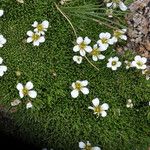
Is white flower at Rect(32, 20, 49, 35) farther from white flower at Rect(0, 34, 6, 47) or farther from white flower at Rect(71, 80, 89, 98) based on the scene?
white flower at Rect(71, 80, 89, 98)

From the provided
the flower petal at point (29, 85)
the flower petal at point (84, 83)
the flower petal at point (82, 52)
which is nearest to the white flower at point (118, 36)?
the flower petal at point (82, 52)

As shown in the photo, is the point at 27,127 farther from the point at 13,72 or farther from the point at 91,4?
the point at 91,4

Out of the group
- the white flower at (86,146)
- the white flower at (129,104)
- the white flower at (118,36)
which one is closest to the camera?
the white flower at (86,146)

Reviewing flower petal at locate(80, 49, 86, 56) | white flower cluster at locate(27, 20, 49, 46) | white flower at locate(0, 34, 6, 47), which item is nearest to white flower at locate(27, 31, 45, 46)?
white flower cluster at locate(27, 20, 49, 46)

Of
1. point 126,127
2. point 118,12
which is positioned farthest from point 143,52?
point 126,127

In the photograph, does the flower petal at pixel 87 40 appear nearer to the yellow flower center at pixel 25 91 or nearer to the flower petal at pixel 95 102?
the flower petal at pixel 95 102

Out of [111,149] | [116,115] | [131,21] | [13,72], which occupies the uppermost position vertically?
[131,21]
